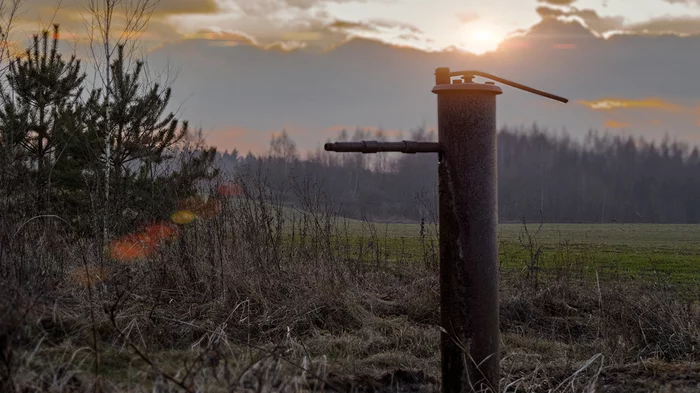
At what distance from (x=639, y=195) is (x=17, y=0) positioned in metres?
68.2

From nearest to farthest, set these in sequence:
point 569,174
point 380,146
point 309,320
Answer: point 380,146, point 309,320, point 569,174

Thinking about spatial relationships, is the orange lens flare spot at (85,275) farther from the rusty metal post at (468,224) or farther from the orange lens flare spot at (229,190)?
the rusty metal post at (468,224)

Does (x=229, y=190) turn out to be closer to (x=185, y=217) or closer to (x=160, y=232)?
(x=185, y=217)

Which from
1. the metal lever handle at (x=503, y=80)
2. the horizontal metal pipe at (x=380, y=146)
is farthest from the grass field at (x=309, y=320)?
the metal lever handle at (x=503, y=80)

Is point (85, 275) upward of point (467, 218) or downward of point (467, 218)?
downward

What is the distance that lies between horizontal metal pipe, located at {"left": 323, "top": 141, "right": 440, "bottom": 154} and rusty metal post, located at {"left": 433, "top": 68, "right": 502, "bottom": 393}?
0.29ft

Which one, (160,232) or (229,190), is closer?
(160,232)

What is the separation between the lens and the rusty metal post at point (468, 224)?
115 inches

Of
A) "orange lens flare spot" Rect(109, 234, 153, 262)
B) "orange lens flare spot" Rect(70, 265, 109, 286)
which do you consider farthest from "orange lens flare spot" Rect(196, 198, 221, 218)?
"orange lens flare spot" Rect(70, 265, 109, 286)

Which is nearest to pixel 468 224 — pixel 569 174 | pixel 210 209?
pixel 210 209

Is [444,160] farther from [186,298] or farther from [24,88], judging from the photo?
[24,88]

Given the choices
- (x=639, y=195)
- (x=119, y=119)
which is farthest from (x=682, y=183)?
(x=119, y=119)

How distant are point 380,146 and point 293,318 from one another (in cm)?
235

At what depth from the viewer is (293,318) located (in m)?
4.76
